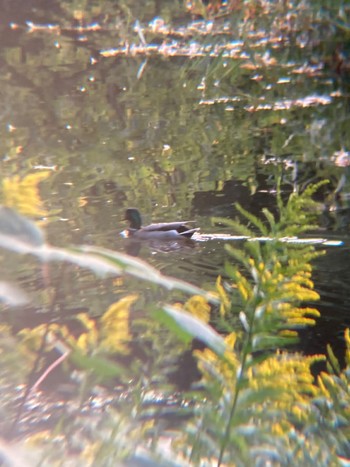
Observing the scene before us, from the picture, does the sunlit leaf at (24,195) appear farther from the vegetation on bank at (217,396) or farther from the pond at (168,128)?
the vegetation on bank at (217,396)

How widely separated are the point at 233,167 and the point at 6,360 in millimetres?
5083

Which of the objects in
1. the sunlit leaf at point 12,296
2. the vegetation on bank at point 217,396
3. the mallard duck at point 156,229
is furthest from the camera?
the mallard duck at point 156,229

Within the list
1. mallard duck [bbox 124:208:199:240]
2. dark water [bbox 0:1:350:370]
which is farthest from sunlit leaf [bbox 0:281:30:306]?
mallard duck [bbox 124:208:199:240]

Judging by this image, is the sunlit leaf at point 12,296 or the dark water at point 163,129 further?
the dark water at point 163,129

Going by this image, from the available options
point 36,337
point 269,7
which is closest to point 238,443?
point 36,337

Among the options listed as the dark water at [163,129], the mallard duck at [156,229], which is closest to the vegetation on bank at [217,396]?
the dark water at [163,129]

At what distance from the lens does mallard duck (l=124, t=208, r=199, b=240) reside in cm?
451

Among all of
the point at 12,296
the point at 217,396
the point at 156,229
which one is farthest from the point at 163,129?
the point at 12,296

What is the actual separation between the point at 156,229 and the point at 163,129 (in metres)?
2.36

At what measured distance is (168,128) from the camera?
281 inches

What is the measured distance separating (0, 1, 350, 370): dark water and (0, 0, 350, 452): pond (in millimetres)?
14

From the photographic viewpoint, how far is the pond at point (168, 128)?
418 centimetres

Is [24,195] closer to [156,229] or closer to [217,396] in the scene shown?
[217,396]

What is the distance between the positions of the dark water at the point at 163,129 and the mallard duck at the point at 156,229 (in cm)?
7
